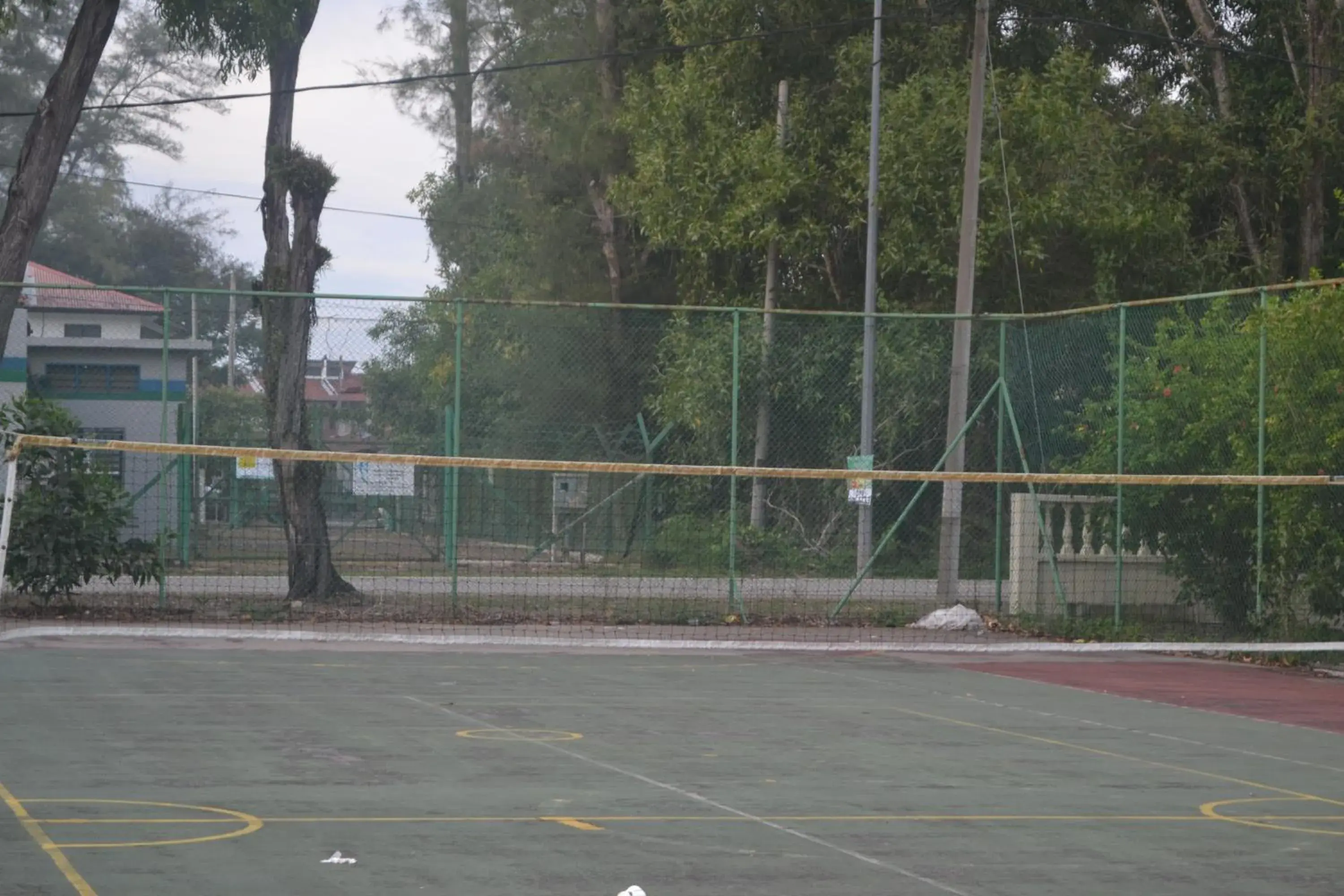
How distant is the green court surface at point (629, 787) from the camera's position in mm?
Result: 6871

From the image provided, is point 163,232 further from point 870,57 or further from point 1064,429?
point 1064,429

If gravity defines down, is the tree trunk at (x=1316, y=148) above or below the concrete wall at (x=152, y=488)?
above

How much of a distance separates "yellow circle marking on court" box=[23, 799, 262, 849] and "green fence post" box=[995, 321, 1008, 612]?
1387cm

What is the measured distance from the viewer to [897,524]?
20.5 m

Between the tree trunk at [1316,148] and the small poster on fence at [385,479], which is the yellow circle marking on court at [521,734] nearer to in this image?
the small poster on fence at [385,479]

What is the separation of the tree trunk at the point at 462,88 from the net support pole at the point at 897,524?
32.0 m

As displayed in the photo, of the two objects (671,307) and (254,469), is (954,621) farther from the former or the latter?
(254,469)

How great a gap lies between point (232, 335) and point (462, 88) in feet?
101

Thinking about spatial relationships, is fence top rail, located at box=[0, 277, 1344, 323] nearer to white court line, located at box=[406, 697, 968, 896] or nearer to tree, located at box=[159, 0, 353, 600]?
tree, located at box=[159, 0, 353, 600]

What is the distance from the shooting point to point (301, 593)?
773 inches

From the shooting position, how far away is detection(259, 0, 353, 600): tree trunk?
64.7ft

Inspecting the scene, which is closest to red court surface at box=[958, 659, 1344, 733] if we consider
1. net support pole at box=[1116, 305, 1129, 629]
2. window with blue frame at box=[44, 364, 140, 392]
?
net support pole at box=[1116, 305, 1129, 629]

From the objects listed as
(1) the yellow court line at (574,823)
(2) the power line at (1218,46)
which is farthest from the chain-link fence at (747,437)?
(1) the yellow court line at (574,823)

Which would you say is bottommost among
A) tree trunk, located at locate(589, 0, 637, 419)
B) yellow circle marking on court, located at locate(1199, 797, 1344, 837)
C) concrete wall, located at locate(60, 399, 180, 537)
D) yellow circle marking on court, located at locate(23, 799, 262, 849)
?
yellow circle marking on court, located at locate(1199, 797, 1344, 837)
